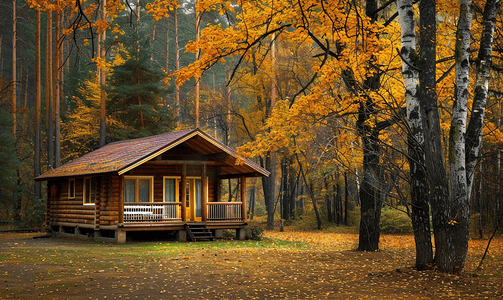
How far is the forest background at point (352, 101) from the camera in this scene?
357 inches

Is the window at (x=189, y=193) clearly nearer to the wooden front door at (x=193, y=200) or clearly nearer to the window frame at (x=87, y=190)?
the wooden front door at (x=193, y=200)

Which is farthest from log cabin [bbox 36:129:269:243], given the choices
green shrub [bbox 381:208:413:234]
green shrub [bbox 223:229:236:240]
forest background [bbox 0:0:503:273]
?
green shrub [bbox 381:208:413:234]

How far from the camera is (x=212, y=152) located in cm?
2144

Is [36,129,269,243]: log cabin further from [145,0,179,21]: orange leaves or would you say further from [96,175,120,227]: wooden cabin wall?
[145,0,179,21]: orange leaves

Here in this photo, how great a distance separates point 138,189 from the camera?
22156 mm

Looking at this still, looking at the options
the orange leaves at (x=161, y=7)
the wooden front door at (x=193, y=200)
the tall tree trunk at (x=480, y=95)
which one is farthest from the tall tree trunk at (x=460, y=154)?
the wooden front door at (x=193, y=200)

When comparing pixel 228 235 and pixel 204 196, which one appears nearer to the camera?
pixel 204 196

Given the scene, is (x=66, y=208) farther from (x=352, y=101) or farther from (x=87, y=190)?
(x=352, y=101)

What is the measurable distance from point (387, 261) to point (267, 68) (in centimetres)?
1996

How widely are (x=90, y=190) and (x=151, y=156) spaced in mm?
5211

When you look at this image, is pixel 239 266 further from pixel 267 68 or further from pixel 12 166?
pixel 12 166

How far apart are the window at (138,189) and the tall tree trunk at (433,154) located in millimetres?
15522

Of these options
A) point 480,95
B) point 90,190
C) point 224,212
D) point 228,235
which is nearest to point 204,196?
point 224,212

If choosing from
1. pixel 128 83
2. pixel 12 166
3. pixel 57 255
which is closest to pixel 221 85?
pixel 128 83
